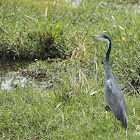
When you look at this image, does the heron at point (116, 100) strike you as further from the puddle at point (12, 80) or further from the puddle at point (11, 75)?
the puddle at point (12, 80)

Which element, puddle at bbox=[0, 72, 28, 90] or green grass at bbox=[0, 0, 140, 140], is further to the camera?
puddle at bbox=[0, 72, 28, 90]

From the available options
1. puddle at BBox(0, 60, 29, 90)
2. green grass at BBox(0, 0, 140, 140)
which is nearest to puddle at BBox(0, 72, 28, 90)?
puddle at BBox(0, 60, 29, 90)

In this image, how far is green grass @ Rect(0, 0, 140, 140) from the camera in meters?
4.45

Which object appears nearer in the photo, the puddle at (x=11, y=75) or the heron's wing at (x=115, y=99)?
the heron's wing at (x=115, y=99)

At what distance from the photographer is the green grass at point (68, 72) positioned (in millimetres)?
4449

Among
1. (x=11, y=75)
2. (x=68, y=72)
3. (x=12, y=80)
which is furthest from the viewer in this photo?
(x=11, y=75)

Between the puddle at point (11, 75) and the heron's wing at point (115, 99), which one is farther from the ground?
the heron's wing at point (115, 99)

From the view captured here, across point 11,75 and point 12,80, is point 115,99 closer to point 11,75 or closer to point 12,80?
point 12,80

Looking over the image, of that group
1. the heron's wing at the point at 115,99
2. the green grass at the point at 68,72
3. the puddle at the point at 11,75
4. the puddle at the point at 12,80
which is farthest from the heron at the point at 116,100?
the puddle at the point at 12,80

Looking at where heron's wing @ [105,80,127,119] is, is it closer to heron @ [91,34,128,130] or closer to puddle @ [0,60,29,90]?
heron @ [91,34,128,130]

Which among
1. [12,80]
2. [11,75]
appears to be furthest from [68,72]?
[11,75]

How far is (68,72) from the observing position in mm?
5602

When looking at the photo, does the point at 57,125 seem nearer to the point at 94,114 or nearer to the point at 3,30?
the point at 94,114

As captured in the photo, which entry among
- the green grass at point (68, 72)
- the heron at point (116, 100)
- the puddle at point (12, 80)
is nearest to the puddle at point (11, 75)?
the puddle at point (12, 80)
